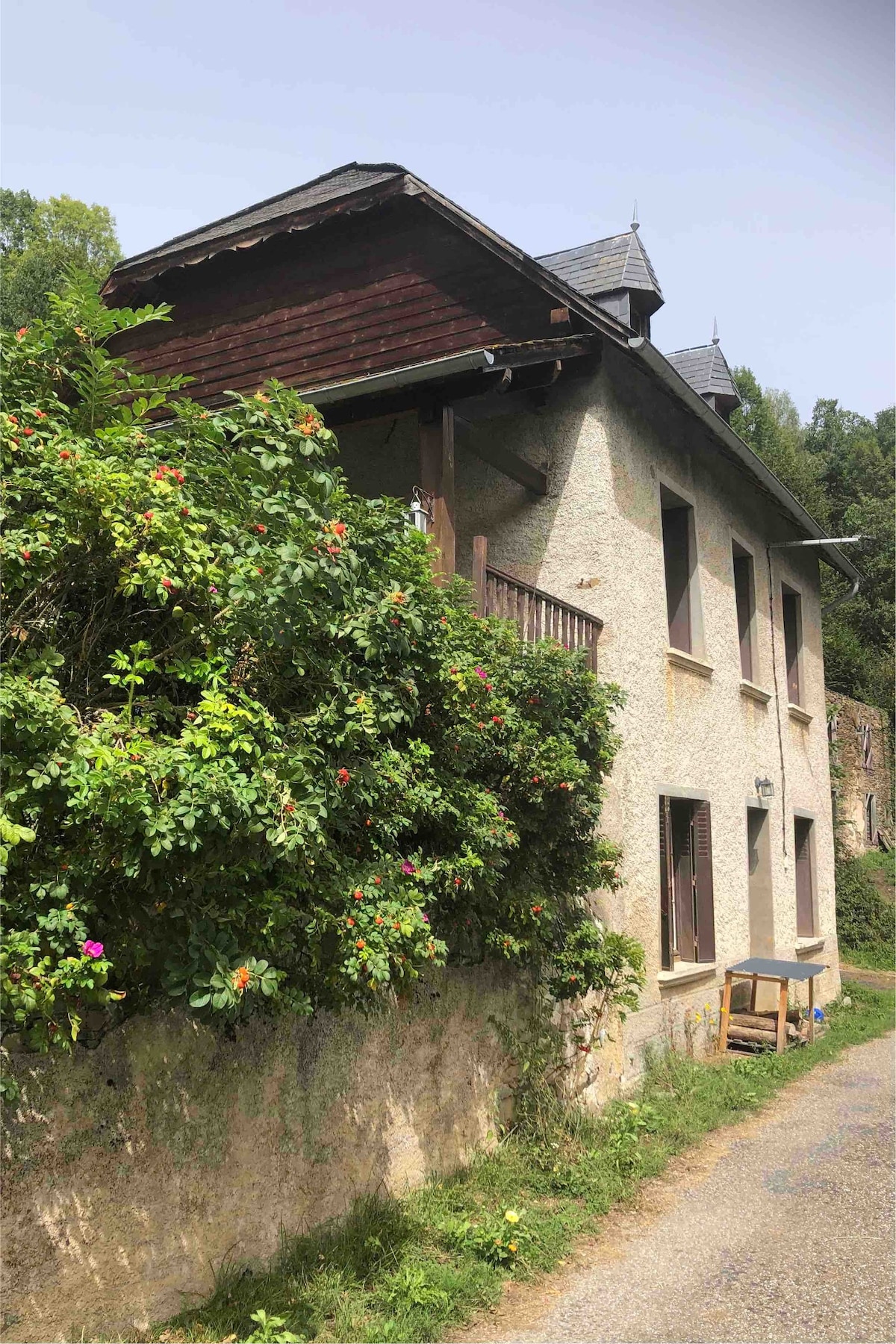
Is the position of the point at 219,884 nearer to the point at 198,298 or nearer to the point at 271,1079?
the point at 271,1079

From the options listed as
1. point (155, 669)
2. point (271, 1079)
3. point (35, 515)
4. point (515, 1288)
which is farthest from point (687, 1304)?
point (35, 515)

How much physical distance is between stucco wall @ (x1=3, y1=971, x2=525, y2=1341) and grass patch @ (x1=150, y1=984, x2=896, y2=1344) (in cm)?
12

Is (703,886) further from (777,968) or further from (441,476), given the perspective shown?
(441,476)

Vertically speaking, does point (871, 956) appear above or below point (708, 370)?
below

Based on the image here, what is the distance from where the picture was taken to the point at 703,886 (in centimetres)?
941

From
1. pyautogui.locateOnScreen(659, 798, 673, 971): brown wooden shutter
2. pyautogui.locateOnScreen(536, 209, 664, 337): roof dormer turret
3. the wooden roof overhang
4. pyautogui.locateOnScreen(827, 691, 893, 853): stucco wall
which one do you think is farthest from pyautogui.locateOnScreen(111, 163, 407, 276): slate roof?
pyautogui.locateOnScreen(827, 691, 893, 853): stucco wall

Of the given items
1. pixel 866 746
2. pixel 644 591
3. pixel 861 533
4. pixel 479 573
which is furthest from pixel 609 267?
pixel 861 533

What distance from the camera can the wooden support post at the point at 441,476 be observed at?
7312mm

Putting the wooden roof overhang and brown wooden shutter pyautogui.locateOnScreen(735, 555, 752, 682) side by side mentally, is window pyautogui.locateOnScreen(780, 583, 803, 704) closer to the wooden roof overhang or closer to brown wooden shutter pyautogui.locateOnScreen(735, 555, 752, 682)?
brown wooden shutter pyautogui.locateOnScreen(735, 555, 752, 682)

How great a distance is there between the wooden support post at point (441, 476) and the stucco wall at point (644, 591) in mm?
1076

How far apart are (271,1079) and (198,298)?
822cm

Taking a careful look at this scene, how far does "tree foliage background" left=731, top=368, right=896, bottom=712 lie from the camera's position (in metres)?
26.7

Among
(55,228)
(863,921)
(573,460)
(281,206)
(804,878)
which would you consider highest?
(55,228)

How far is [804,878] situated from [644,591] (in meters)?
6.35
